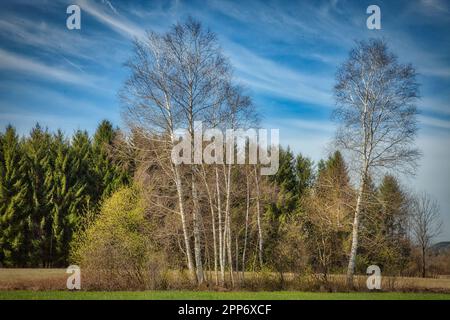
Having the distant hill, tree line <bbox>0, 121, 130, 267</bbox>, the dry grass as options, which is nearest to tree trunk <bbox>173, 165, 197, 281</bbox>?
the dry grass

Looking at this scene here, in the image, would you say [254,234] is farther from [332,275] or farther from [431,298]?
[431,298]

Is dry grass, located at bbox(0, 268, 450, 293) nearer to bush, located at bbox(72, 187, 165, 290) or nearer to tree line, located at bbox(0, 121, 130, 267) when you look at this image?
bush, located at bbox(72, 187, 165, 290)

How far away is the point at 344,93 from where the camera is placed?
838 inches

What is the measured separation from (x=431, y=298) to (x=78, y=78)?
21.8m

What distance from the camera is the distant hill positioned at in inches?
1420

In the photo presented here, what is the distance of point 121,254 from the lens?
19.4 metres

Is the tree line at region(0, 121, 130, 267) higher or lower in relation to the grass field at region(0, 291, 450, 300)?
higher

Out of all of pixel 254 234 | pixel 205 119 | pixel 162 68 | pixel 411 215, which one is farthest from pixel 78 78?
pixel 411 215

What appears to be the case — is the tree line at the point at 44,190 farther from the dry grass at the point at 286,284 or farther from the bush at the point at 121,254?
the dry grass at the point at 286,284

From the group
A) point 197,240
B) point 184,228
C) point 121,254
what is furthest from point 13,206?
point 197,240

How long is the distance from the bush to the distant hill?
25.4 meters

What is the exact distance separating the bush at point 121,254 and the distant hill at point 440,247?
2542 cm

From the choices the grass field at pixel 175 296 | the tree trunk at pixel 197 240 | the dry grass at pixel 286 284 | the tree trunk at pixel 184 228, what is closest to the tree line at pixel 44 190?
the dry grass at pixel 286 284

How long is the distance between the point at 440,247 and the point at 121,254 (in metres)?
29.1
